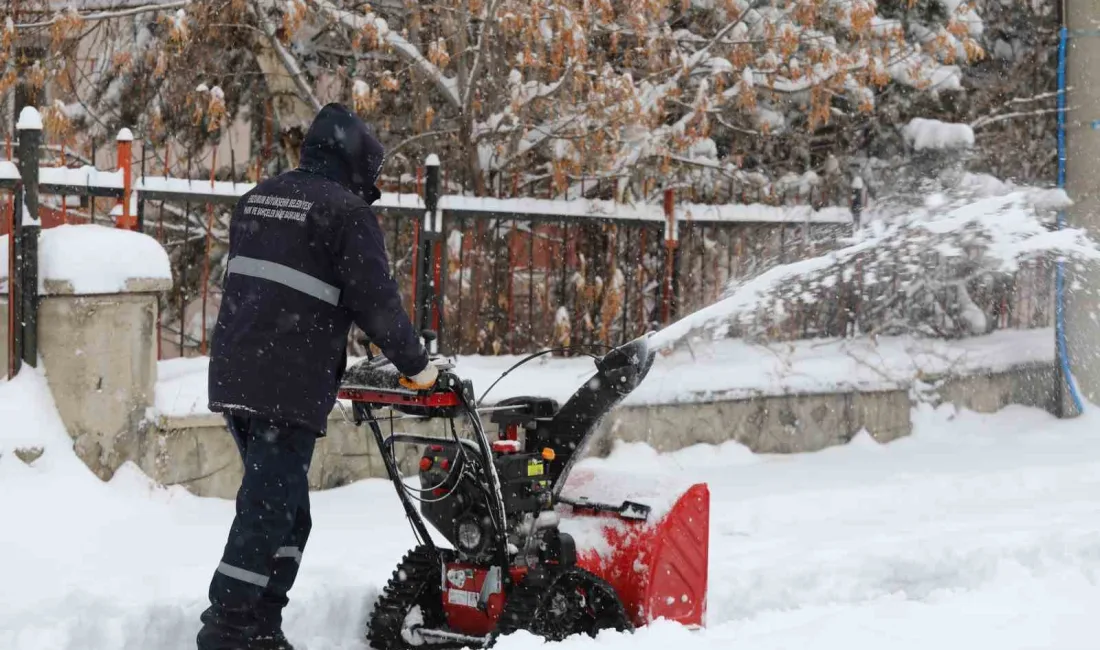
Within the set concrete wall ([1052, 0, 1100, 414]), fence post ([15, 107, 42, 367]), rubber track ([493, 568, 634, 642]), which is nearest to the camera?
rubber track ([493, 568, 634, 642])

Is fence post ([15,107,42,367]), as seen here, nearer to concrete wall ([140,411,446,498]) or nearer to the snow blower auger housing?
concrete wall ([140,411,446,498])

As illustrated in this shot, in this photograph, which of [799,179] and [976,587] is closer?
[976,587]

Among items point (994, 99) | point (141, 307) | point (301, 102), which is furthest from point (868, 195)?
point (141, 307)

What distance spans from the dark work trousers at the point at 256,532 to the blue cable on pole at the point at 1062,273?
25.6 feet

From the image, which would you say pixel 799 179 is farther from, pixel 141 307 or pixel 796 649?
pixel 796 649

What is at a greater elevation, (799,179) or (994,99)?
(994,99)

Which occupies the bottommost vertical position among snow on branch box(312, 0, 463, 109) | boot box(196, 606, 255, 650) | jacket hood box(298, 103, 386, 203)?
boot box(196, 606, 255, 650)

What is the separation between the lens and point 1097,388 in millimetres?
10445

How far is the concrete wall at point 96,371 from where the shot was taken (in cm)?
636

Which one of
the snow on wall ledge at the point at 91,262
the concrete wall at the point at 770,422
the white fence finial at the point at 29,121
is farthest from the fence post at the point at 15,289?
the concrete wall at the point at 770,422

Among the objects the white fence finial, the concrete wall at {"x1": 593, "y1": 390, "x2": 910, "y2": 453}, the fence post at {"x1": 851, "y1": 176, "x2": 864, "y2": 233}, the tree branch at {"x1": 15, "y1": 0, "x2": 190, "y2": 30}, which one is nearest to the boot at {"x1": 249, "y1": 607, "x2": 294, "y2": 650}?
the white fence finial

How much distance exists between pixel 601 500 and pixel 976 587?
6.36ft

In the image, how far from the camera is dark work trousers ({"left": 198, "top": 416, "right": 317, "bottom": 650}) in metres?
4.14

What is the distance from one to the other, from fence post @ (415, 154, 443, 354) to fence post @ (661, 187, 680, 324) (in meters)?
1.86
